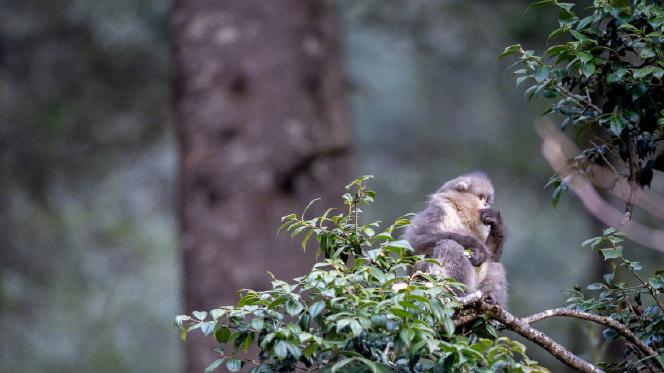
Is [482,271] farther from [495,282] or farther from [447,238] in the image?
[447,238]

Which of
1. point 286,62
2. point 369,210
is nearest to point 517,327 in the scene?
point 286,62

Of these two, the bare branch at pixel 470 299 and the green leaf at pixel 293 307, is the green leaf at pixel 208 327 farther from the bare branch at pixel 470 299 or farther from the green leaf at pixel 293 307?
the bare branch at pixel 470 299

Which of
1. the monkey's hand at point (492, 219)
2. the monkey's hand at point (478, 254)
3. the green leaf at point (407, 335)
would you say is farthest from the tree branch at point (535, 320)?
the monkey's hand at point (492, 219)

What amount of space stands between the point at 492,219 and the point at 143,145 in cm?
691

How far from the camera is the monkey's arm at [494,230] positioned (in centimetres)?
476

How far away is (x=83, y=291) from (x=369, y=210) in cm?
396

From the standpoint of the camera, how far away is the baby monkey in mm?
4434

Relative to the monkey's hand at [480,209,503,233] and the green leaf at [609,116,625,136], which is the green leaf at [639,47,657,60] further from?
the monkey's hand at [480,209,503,233]

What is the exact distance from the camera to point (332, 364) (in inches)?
97.6

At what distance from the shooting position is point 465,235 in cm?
469

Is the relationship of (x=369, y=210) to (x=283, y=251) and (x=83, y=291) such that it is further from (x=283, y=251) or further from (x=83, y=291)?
(x=283, y=251)

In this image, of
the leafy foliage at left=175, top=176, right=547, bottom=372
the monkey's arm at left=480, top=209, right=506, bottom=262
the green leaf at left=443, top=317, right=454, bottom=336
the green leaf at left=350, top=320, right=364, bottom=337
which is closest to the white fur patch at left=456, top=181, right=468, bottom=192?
the monkey's arm at left=480, top=209, right=506, bottom=262

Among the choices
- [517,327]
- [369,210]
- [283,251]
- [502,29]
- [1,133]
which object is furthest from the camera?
[369,210]

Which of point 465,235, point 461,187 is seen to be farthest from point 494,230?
point 461,187
